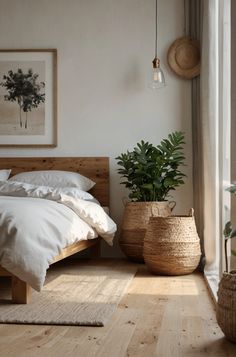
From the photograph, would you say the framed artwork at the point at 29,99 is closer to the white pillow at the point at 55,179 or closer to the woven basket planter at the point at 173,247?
the white pillow at the point at 55,179

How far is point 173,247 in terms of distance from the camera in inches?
141

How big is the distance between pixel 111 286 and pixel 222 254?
0.69m

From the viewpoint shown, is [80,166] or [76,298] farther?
[80,166]

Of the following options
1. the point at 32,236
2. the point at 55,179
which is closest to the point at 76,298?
the point at 32,236

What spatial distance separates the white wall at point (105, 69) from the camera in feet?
15.5

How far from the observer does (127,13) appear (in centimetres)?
477

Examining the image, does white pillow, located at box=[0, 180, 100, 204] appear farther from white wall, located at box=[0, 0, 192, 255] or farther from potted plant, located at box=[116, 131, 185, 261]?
white wall, located at box=[0, 0, 192, 255]

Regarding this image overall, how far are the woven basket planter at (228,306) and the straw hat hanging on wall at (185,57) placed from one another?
9.68 feet

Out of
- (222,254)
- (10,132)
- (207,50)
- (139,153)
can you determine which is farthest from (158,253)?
(10,132)

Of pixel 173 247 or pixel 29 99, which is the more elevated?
pixel 29 99

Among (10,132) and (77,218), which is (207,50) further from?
(10,132)

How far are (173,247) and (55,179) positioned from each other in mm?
1296

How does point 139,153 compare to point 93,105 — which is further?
point 93,105

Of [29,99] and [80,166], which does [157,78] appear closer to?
[80,166]
